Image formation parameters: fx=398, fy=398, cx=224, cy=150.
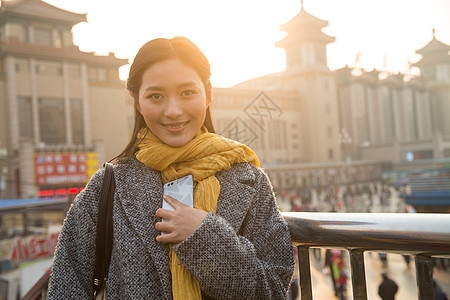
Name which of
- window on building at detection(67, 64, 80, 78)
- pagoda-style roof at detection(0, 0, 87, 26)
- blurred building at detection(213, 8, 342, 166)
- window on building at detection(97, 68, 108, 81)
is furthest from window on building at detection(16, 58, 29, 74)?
blurred building at detection(213, 8, 342, 166)

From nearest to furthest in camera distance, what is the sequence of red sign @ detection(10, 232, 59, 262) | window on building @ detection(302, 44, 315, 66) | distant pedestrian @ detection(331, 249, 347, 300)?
red sign @ detection(10, 232, 59, 262) → distant pedestrian @ detection(331, 249, 347, 300) → window on building @ detection(302, 44, 315, 66)

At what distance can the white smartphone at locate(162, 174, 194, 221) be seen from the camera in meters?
1.27

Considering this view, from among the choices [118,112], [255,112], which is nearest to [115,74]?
[118,112]

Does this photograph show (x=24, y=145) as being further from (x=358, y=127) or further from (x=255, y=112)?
(x=358, y=127)

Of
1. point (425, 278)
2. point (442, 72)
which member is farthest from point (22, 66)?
point (442, 72)

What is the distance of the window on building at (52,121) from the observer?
2298cm

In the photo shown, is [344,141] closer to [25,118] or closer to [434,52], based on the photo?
[434,52]

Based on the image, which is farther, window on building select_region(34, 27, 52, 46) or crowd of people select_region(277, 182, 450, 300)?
window on building select_region(34, 27, 52, 46)

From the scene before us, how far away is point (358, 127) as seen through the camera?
45250mm

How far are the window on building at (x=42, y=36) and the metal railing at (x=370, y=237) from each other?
25.7 meters

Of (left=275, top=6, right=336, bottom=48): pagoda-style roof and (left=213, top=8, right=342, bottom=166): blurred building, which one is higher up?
(left=275, top=6, right=336, bottom=48): pagoda-style roof

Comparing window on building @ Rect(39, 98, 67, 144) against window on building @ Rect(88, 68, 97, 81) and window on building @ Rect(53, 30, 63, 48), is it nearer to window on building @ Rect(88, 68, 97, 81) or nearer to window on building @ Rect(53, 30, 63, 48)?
window on building @ Rect(88, 68, 97, 81)

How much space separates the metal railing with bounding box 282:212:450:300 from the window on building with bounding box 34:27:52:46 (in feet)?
84.2

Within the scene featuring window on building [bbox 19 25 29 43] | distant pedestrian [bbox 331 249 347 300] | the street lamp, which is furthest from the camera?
the street lamp
